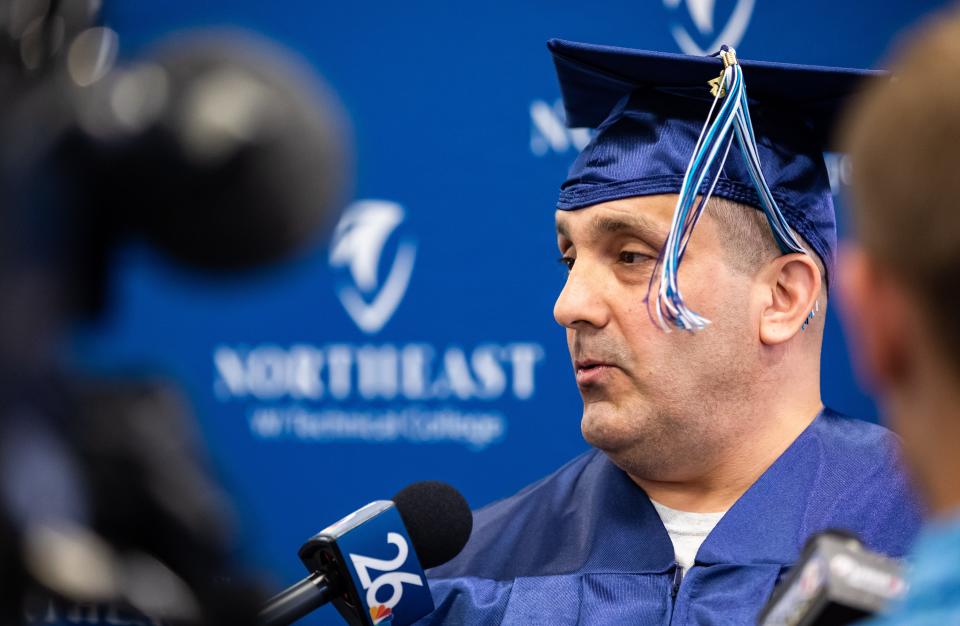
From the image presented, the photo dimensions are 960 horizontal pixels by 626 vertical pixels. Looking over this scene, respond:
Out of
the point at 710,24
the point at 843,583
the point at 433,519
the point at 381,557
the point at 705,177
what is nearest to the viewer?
the point at 843,583

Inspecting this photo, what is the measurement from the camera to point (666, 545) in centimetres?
141

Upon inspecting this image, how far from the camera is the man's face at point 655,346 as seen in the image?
142cm

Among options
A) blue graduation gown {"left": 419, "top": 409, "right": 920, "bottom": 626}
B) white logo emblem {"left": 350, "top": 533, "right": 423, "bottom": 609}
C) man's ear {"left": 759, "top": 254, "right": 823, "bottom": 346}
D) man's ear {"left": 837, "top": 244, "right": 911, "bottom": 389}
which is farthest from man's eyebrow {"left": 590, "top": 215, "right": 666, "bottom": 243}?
man's ear {"left": 837, "top": 244, "right": 911, "bottom": 389}

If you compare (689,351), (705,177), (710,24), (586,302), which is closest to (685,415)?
(689,351)

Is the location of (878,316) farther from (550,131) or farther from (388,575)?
(550,131)

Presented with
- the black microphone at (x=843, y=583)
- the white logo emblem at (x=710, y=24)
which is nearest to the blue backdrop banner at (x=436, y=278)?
the white logo emblem at (x=710, y=24)

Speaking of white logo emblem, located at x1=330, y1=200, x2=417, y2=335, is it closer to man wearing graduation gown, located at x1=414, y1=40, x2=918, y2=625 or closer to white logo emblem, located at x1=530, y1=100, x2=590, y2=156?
white logo emblem, located at x1=530, y1=100, x2=590, y2=156

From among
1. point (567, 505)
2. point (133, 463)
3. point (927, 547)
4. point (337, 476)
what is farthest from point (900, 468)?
point (337, 476)

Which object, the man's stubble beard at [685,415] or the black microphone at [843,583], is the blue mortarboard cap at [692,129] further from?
the black microphone at [843,583]

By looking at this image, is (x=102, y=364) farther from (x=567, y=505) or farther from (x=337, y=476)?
(x=337, y=476)

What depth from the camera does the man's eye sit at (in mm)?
1436

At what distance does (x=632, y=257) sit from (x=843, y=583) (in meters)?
0.76

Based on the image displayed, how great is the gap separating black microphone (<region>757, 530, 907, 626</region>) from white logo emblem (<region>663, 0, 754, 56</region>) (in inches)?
67.6

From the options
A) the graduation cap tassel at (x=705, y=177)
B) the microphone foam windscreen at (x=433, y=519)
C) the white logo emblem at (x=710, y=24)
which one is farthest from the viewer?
the white logo emblem at (x=710, y=24)
